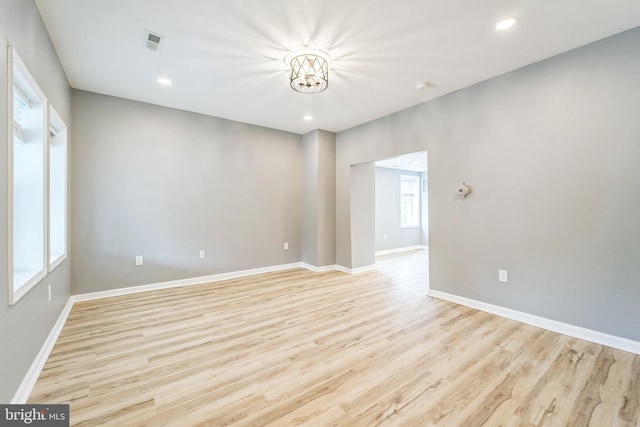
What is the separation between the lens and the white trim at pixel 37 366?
5.16 feet

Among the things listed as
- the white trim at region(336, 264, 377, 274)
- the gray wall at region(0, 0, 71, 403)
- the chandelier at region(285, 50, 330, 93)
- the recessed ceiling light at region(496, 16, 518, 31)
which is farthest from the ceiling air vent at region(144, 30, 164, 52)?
the white trim at region(336, 264, 377, 274)

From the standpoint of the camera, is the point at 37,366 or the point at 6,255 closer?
the point at 6,255

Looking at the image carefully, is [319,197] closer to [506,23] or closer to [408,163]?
[408,163]

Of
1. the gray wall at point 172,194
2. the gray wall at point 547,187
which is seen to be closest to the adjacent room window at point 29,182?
the gray wall at point 172,194

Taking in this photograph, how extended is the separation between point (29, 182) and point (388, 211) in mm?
6563

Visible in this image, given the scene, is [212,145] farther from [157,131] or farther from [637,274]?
[637,274]

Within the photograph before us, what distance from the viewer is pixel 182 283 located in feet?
13.1

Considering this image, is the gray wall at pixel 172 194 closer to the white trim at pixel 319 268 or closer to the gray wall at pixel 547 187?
the white trim at pixel 319 268

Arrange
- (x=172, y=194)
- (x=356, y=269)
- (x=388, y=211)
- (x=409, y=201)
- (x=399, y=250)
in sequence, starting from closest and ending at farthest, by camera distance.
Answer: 1. (x=172, y=194)
2. (x=356, y=269)
3. (x=388, y=211)
4. (x=399, y=250)
5. (x=409, y=201)

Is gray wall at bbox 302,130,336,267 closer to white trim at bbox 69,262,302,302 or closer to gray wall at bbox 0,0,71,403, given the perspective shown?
white trim at bbox 69,262,302,302

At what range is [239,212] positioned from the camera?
4.57 metres

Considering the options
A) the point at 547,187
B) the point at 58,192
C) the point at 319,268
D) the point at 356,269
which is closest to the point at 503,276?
the point at 547,187

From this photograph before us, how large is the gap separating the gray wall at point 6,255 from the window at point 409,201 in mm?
7008

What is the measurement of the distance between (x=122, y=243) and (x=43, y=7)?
262cm
